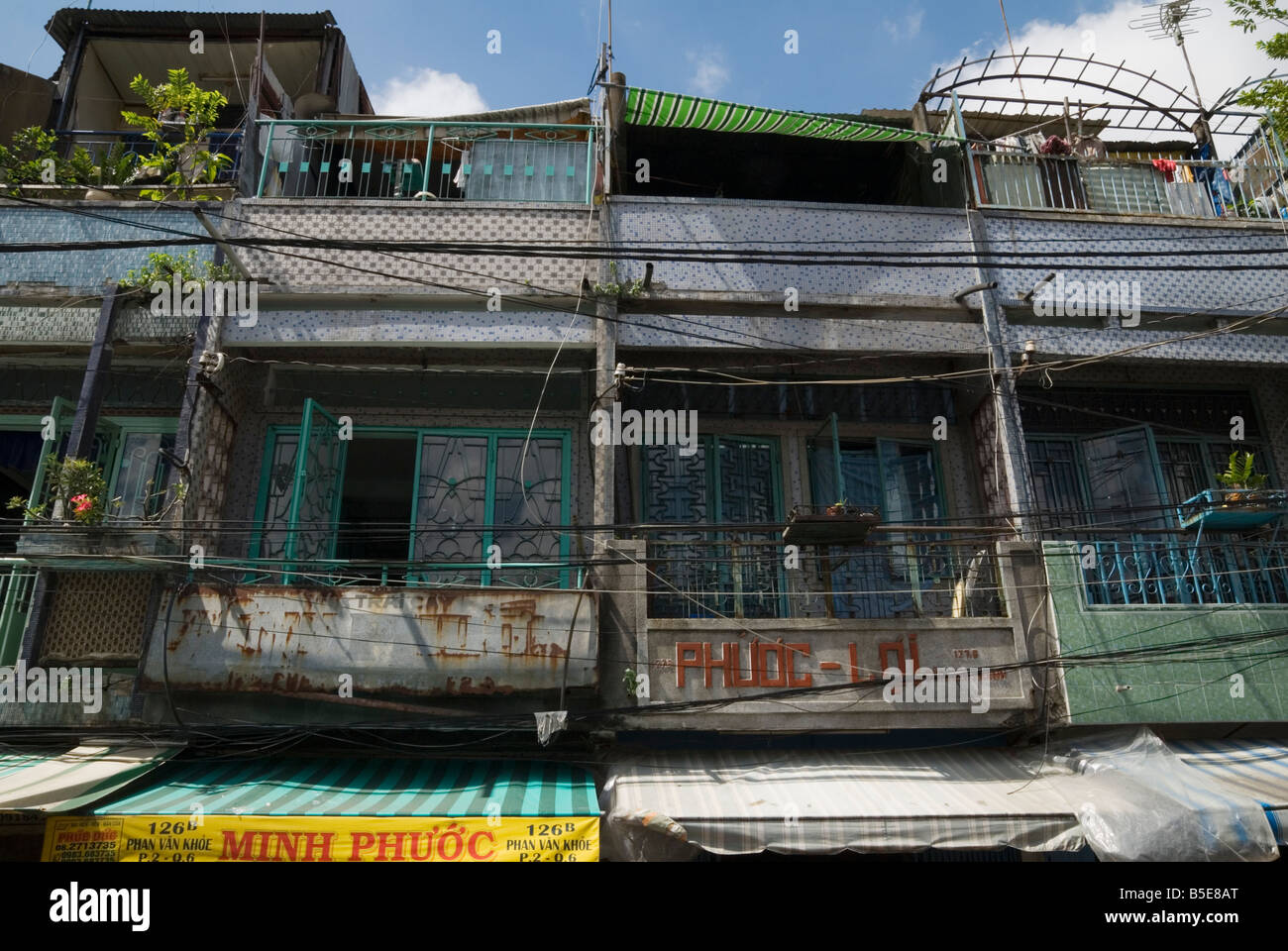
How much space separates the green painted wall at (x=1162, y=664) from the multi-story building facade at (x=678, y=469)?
0.13 ft

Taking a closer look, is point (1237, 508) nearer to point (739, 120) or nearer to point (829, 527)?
point (829, 527)

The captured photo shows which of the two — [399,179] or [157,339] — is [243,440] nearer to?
[157,339]

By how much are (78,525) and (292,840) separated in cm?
355

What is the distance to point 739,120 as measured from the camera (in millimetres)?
9836

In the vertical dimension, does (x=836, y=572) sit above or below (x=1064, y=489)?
below

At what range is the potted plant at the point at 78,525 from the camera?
7941 mm

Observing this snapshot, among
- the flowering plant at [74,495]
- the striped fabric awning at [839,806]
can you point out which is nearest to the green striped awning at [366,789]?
the striped fabric awning at [839,806]

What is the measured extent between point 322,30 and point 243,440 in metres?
7.17

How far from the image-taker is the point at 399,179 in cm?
1026

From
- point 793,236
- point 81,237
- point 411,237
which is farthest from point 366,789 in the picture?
point 793,236

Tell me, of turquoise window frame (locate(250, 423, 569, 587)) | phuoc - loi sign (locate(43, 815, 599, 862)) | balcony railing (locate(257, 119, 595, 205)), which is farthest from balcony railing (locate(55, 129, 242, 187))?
phuoc - loi sign (locate(43, 815, 599, 862))

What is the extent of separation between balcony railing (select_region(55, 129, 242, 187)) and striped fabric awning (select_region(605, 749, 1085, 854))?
7973 millimetres
